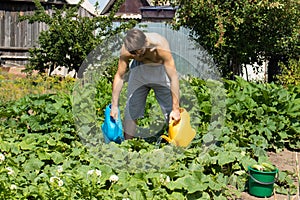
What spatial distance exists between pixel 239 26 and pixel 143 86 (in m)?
4.21

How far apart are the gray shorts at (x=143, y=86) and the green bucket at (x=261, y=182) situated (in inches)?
51.8

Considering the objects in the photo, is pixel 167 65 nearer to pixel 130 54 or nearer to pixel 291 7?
pixel 130 54

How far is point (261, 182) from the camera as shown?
4414 mm

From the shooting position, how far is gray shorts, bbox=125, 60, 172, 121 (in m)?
5.33

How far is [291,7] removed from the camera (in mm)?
9117

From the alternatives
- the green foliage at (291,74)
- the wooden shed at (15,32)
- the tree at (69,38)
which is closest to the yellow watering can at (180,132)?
the green foliage at (291,74)

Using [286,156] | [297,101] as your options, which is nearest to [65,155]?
[286,156]

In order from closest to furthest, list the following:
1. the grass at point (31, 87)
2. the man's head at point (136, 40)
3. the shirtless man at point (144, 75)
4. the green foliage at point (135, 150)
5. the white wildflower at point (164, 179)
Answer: the green foliage at point (135, 150) < the white wildflower at point (164, 179) < the man's head at point (136, 40) < the shirtless man at point (144, 75) < the grass at point (31, 87)

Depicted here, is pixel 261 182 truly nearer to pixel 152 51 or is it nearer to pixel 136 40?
pixel 152 51

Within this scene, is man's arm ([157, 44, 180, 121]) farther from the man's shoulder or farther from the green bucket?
the green bucket

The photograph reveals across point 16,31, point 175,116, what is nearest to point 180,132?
point 175,116

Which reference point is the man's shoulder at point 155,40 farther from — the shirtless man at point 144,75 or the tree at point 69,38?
the tree at point 69,38

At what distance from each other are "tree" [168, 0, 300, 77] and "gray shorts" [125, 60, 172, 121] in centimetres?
365

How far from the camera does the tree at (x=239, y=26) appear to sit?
8961mm
